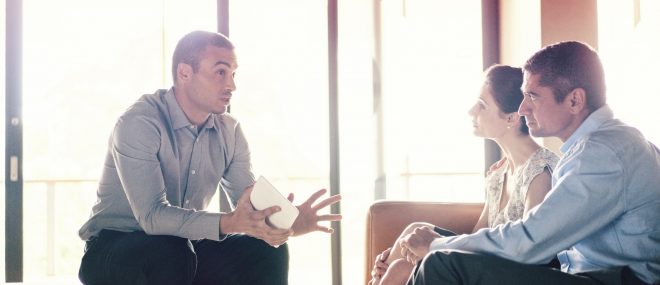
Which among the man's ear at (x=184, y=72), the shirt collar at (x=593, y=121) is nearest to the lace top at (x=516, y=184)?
the shirt collar at (x=593, y=121)

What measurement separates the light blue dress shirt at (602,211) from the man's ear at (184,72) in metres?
1.30

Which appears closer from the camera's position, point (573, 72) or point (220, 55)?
point (573, 72)

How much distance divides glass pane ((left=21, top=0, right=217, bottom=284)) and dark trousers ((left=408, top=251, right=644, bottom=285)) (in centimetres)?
266

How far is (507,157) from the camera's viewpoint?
7.52 ft

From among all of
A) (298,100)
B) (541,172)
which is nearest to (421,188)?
(298,100)

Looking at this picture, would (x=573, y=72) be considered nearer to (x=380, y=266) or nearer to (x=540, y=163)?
(x=540, y=163)

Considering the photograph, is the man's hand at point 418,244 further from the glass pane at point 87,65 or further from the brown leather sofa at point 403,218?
the glass pane at point 87,65

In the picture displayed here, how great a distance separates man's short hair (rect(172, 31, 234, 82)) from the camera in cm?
238

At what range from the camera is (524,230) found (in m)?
1.49

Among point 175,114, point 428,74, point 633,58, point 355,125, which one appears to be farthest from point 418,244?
point 428,74

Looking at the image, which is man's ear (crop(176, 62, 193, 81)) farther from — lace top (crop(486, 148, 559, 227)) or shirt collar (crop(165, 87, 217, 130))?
lace top (crop(486, 148, 559, 227))

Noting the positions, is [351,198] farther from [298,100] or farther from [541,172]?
[541,172]

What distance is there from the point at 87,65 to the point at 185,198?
2.09m

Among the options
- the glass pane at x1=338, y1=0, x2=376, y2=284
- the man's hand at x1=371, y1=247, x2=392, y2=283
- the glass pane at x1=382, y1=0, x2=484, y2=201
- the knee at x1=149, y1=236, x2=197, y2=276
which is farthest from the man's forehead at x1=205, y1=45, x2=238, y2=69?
the glass pane at x1=382, y1=0, x2=484, y2=201
